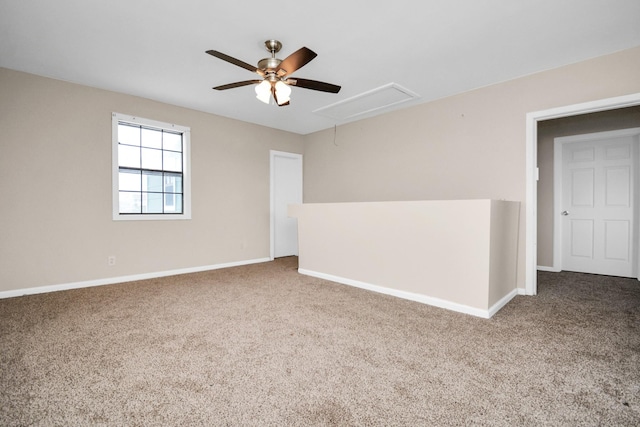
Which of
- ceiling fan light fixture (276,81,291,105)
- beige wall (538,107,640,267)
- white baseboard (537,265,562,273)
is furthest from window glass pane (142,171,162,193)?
white baseboard (537,265,562,273)

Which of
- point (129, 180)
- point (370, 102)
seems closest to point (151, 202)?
point (129, 180)

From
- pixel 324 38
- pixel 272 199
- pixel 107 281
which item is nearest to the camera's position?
pixel 324 38

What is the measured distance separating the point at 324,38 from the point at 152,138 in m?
3.02

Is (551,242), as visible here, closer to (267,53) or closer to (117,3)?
(267,53)

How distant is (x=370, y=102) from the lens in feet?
13.9

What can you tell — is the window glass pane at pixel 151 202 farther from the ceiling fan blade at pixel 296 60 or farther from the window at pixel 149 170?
the ceiling fan blade at pixel 296 60

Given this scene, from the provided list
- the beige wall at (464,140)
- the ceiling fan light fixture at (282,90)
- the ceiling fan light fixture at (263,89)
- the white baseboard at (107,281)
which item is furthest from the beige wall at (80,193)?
the ceiling fan light fixture at (282,90)

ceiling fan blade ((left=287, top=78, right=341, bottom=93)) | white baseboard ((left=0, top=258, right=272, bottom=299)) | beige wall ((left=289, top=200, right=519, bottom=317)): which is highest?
ceiling fan blade ((left=287, top=78, right=341, bottom=93))

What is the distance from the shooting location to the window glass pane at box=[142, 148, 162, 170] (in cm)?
425

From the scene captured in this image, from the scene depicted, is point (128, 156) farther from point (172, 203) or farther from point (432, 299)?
point (432, 299)

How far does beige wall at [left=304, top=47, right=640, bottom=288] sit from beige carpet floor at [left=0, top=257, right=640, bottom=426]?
154cm

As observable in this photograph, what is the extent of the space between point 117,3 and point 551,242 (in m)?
6.05

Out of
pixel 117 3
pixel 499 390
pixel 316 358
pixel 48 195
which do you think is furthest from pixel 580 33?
pixel 48 195

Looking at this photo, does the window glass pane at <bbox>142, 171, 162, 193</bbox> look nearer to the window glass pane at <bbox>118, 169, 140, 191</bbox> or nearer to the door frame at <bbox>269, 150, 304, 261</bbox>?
the window glass pane at <bbox>118, 169, 140, 191</bbox>
